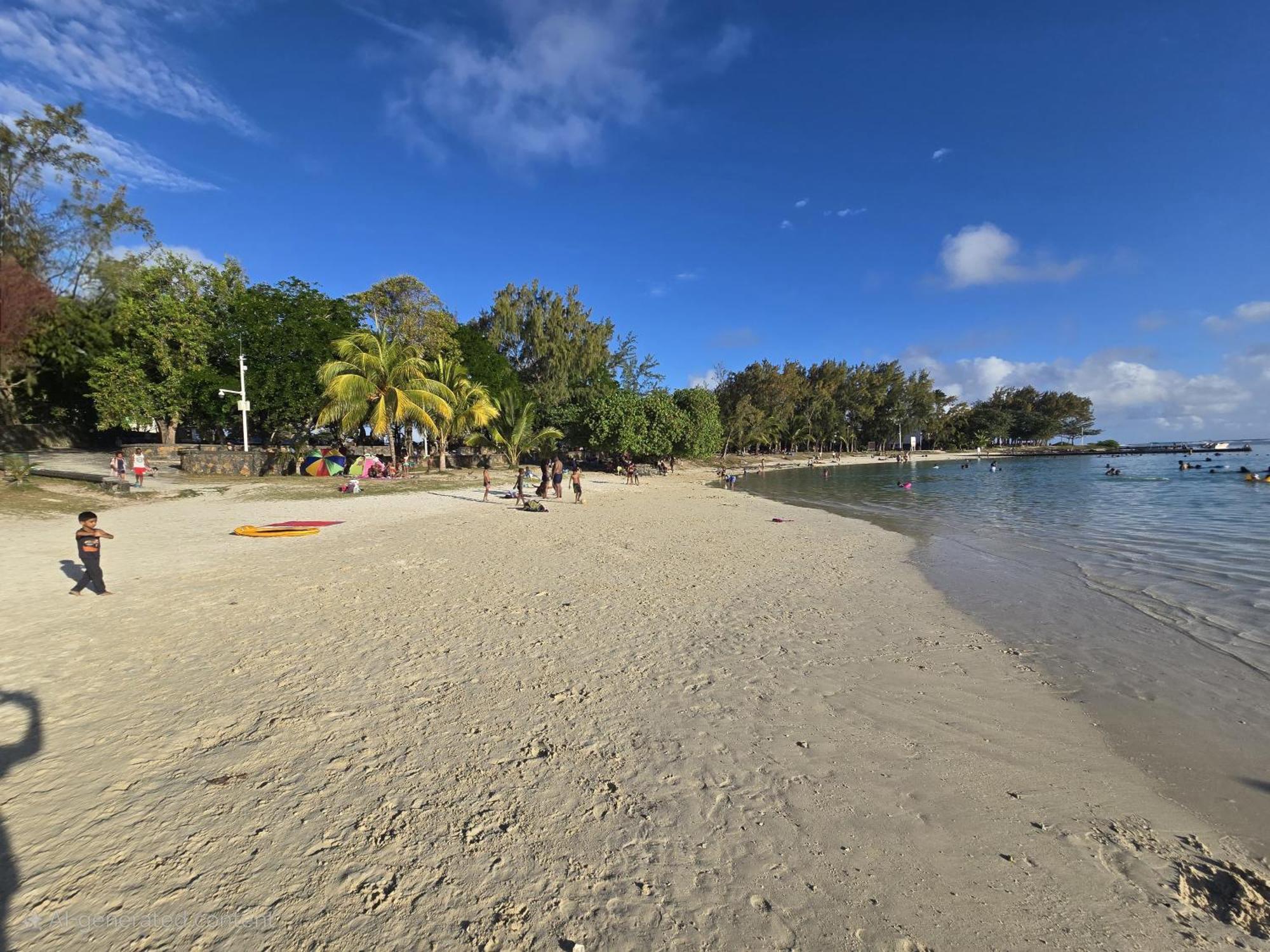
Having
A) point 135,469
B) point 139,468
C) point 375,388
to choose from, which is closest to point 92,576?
point 139,468

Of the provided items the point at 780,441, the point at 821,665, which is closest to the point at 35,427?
the point at 821,665

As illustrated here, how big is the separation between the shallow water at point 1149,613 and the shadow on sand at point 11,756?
7.11m

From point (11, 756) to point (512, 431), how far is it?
3527cm

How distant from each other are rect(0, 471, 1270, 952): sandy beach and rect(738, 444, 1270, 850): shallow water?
1.68 feet

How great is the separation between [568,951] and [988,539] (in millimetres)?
16597

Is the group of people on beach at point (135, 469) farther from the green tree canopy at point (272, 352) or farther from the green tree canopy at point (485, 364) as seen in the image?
the green tree canopy at point (485, 364)

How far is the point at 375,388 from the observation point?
27.0 metres

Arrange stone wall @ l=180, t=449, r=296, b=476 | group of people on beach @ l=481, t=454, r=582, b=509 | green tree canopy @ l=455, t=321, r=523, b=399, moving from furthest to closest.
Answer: green tree canopy @ l=455, t=321, r=523, b=399 < stone wall @ l=180, t=449, r=296, b=476 < group of people on beach @ l=481, t=454, r=582, b=509

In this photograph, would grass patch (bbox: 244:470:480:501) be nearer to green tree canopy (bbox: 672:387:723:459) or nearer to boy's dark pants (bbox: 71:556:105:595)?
boy's dark pants (bbox: 71:556:105:595)

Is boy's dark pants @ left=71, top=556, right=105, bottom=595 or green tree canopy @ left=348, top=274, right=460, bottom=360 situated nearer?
boy's dark pants @ left=71, top=556, right=105, bottom=595

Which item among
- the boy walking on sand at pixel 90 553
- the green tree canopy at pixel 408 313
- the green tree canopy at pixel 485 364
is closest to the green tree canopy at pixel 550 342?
the green tree canopy at pixel 485 364

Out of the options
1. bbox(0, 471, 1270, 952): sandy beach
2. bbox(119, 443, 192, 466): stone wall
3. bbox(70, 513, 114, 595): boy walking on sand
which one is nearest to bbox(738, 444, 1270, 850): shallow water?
bbox(0, 471, 1270, 952): sandy beach

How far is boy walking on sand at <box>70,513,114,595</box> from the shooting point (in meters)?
6.88

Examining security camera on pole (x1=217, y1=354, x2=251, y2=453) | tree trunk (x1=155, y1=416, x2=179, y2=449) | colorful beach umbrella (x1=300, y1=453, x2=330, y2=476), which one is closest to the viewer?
security camera on pole (x1=217, y1=354, x2=251, y2=453)
